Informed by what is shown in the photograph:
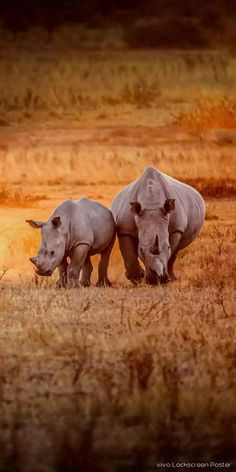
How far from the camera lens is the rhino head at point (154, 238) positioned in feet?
36.5

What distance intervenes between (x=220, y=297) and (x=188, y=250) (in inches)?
170

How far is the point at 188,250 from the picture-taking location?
46.7 feet

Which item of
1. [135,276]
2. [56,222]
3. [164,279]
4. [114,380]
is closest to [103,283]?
[135,276]

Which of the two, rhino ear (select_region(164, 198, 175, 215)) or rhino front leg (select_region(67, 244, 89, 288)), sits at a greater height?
rhino ear (select_region(164, 198, 175, 215))

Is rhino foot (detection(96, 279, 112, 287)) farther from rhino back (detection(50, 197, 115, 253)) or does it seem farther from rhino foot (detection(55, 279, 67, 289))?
rhino foot (detection(55, 279, 67, 289))

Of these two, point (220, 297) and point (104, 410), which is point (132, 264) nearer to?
point (220, 297)

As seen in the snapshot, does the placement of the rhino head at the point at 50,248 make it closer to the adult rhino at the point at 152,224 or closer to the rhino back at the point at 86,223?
the rhino back at the point at 86,223

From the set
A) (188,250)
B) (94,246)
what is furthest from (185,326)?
(188,250)

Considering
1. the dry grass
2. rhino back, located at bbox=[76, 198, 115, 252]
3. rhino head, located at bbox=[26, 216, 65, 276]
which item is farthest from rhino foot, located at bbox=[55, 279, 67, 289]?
the dry grass

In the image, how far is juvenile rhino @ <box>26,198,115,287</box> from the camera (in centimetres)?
1109

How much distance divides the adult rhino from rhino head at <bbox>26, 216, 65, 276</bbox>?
0.75 m

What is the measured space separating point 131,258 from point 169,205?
703 mm

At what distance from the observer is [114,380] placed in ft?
21.0

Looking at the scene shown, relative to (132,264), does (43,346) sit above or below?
above
